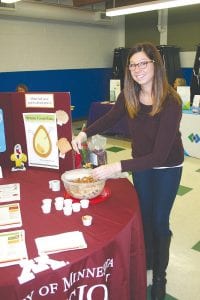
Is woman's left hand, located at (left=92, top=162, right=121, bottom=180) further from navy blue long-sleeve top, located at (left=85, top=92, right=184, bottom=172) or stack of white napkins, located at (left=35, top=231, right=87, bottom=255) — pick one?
stack of white napkins, located at (left=35, top=231, right=87, bottom=255)

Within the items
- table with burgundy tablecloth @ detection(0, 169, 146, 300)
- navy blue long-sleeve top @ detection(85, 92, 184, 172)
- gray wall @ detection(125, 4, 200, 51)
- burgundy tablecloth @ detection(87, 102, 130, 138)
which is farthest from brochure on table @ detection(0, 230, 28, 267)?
gray wall @ detection(125, 4, 200, 51)

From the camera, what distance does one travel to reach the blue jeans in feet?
5.42

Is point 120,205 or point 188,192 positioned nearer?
point 120,205

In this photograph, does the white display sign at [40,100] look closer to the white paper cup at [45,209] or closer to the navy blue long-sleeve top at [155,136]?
the navy blue long-sleeve top at [155,136]

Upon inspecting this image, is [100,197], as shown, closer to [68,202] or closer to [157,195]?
[68,202]

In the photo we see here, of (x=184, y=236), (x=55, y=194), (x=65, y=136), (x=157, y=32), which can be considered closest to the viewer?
(x=55, y=194)

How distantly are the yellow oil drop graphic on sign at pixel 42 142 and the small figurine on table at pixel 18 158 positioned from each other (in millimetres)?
104

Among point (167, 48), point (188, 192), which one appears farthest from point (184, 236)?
point (167, 48)

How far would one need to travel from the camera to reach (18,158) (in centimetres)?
195

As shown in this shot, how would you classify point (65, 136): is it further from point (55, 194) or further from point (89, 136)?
point (55, 194)

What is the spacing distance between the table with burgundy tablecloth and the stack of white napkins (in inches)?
0.8

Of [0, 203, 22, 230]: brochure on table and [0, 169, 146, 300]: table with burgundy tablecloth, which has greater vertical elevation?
[0, 203, 22, 230]: brochure on table

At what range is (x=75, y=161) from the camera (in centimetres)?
195

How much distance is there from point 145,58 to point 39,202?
883mm
